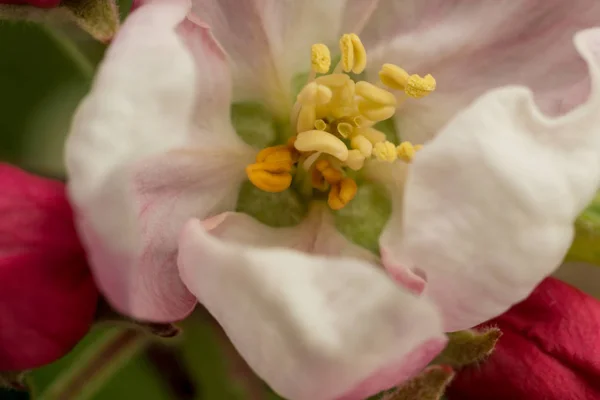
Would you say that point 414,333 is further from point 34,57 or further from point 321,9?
point 34,57

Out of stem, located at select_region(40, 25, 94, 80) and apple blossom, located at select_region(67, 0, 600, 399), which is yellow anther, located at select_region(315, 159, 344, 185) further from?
stem, located at select_region(40, 25, 94, 80)

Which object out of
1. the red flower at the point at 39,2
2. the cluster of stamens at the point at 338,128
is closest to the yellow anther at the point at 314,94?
the cluster of stamens at the point at 338,128

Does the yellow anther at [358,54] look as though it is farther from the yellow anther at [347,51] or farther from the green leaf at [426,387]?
the green leaf at [426,387]

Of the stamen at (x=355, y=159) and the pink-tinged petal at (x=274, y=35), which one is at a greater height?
the pink-tinged petal at (x=274, y=35)

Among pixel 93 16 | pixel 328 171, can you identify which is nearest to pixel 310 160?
pixel 328 171

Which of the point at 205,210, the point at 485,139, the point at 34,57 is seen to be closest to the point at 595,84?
the point at 485,139

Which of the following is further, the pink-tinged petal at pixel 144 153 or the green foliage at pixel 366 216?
the green foliage at pixel 366 216

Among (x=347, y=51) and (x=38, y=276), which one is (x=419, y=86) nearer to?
(x=347, y=51)

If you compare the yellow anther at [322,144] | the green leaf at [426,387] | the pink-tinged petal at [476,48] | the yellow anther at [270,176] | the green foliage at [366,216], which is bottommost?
the green leaf at [426,387]
